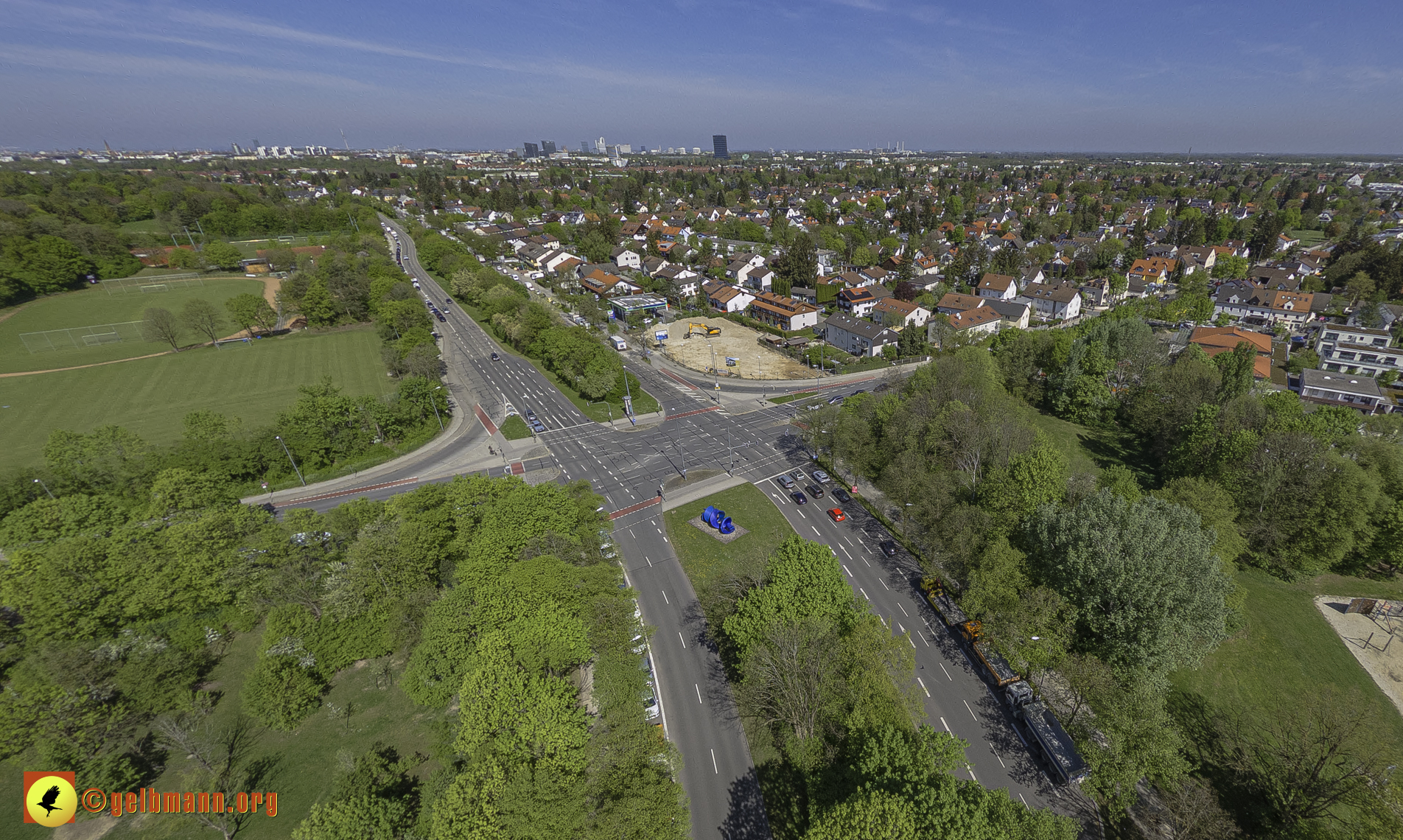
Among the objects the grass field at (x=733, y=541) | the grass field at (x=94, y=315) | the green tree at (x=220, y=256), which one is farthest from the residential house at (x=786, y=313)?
the green tree at (x=220, y=256)

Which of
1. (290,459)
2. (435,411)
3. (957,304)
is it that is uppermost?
(957,304)

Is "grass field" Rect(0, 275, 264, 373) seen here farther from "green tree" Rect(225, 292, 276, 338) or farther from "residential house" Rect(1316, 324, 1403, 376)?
"residential house" Rect(1316, 324, 1403, 376)

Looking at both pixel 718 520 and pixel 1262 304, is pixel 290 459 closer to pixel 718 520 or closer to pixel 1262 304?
pixel 718 520

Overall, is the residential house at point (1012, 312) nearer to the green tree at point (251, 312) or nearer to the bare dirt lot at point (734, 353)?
the bare dirt lot at point (734, 353)

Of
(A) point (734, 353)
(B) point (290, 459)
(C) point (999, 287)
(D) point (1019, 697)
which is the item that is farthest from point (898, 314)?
(B) point (290, 459)

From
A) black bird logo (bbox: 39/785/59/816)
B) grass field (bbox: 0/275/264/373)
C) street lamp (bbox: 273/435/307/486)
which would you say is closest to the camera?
black bird logo (bbox: 39/785/59/816)

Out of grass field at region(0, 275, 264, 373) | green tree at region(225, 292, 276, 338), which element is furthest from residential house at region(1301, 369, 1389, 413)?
grass field at region(0, 275, 264, 373)
